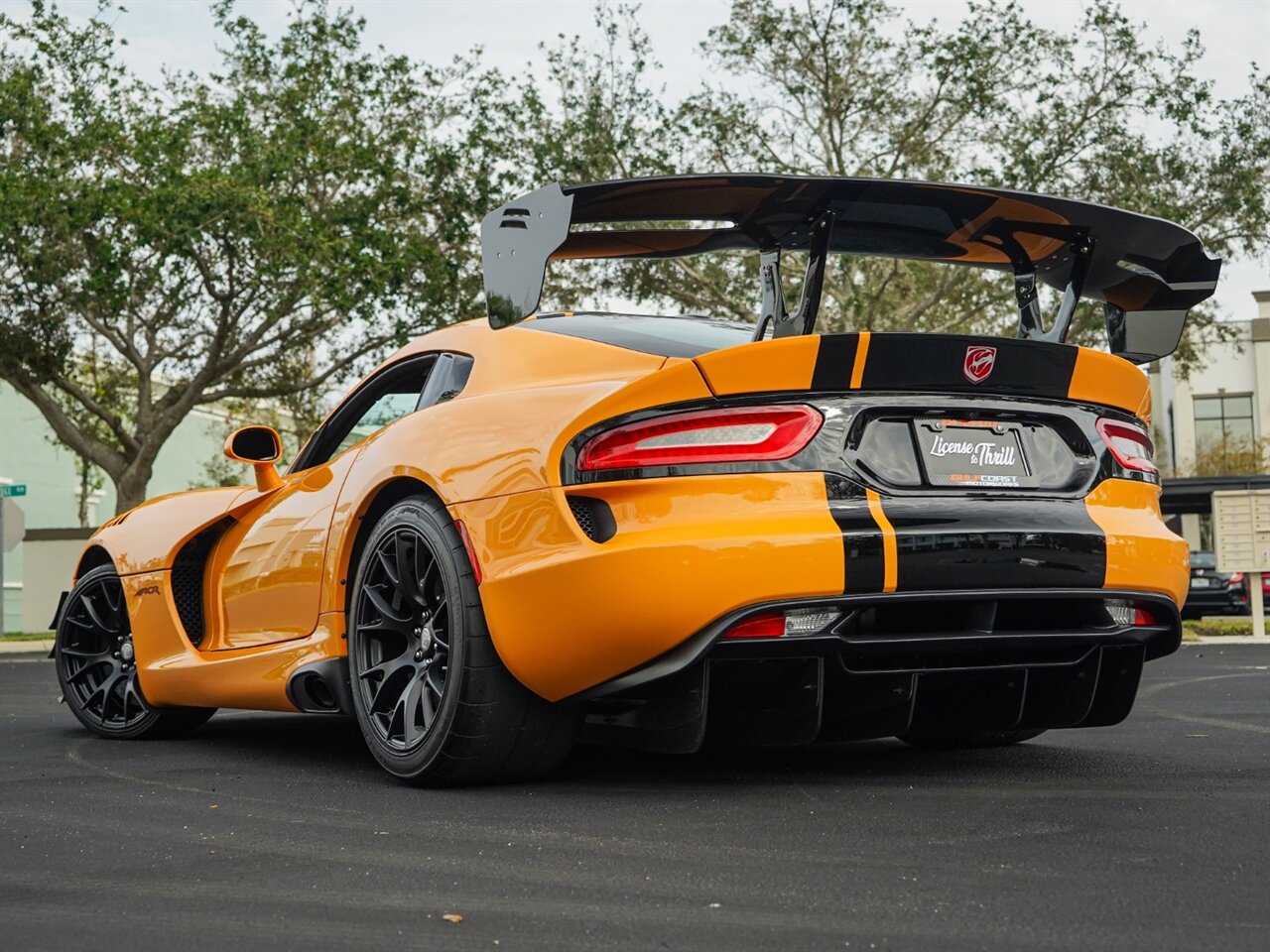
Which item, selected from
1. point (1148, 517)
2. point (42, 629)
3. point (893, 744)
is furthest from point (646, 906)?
point (42, 629)

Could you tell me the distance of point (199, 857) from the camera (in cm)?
353

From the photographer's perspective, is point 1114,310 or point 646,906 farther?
point 1114,310

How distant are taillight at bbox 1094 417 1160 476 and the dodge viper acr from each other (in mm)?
12

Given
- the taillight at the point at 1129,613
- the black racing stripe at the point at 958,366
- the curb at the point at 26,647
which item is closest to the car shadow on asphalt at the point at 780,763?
the taillight at the point at 1129,613

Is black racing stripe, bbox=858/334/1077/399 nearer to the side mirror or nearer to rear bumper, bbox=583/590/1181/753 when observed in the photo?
rear bumper, bbox=583/590/1181/753

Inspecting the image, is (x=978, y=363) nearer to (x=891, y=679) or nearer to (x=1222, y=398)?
(x=891, y=679)

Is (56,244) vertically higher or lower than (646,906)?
higher

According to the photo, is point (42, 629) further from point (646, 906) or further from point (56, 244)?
point (646, 906)

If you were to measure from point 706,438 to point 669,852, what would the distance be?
1.09 metres

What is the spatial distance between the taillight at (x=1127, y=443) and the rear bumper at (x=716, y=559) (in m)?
0.31

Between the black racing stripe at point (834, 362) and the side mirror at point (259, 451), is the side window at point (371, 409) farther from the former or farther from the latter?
the black racing stripe at point (834, 362)

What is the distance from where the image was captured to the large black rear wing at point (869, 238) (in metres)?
4.36

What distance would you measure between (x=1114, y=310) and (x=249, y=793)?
120 inches

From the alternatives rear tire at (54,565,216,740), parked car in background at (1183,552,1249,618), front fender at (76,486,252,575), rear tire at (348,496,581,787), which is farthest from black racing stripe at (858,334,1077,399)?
parked car in background at (1183,552,1249,618)
